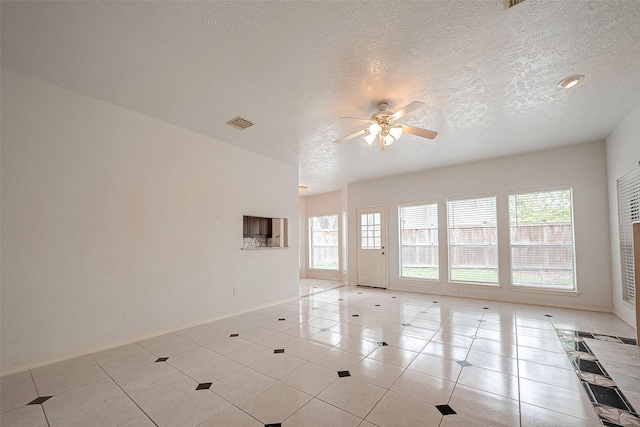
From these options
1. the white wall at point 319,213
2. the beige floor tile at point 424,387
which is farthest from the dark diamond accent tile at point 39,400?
the white wall at point 319,213

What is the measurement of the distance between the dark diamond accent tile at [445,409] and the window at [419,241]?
180 inches

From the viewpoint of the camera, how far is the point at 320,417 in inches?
76.8

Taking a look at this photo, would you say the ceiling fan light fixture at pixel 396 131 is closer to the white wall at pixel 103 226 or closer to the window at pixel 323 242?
the white wall at pixel 103 226

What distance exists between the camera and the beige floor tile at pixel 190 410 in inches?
75.3

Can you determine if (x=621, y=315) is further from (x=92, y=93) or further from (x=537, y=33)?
(x=92, y=93)

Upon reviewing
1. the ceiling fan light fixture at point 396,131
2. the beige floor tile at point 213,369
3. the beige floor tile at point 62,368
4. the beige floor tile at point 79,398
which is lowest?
the beige floor tile at point 213,369

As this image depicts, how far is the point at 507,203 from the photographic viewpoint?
5512mm

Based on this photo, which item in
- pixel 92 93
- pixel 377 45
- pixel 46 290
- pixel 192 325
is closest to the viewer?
pixel 377 45

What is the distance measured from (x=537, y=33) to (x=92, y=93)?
437cm

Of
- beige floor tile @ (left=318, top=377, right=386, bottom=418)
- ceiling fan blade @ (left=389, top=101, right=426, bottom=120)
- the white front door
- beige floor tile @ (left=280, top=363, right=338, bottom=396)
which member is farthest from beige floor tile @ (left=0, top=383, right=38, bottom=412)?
the white front door

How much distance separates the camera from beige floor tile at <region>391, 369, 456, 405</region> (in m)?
2.17

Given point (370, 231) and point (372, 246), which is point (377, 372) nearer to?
point (372, 246)

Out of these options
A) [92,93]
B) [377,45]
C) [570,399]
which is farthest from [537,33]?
[92,93]

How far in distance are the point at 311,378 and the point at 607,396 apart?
7.77ft
